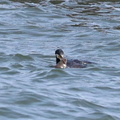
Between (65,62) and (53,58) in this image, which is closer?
(65,62)

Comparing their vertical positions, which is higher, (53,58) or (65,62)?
(65,62)

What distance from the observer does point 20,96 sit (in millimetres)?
11922

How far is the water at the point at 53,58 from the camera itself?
11.4m

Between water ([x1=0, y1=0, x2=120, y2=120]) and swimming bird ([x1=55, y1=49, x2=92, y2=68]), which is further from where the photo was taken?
swimming bird ([x1=55, y1=49, x2=92, y2=68])

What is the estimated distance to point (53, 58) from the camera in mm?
15930

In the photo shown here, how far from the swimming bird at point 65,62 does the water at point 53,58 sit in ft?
0.59

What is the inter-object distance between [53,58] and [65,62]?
1.47m

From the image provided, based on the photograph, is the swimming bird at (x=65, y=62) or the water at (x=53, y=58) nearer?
the water at (x=53, y=58)

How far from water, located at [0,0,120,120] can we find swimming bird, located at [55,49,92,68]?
0.59ft

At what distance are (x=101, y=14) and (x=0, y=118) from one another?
11272 mm

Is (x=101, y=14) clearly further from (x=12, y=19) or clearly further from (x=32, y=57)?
(x=32, y=57)

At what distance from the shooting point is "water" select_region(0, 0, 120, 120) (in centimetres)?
1140

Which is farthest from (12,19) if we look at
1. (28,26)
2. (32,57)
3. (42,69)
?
(42,69)

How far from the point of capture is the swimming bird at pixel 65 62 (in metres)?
14.4
